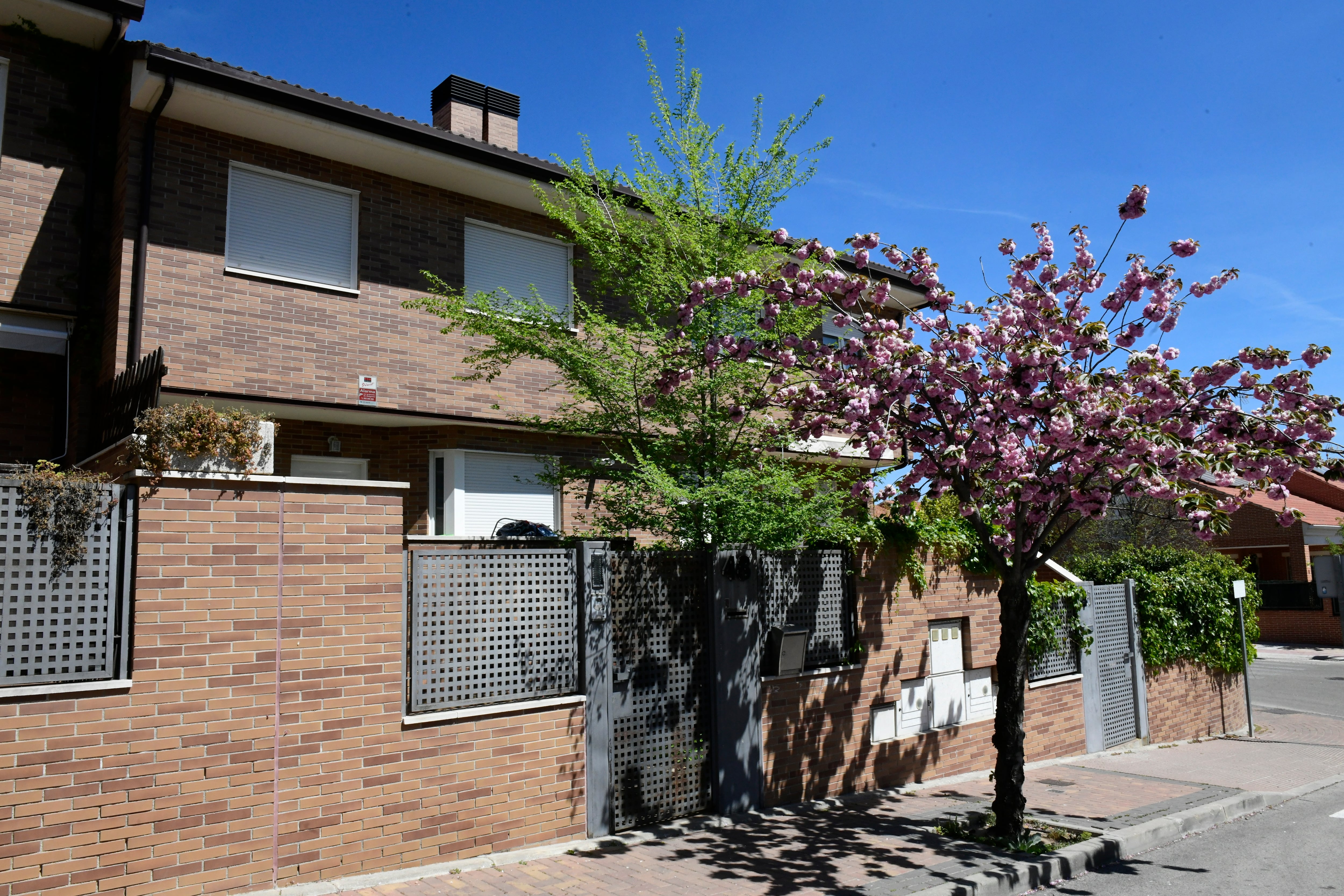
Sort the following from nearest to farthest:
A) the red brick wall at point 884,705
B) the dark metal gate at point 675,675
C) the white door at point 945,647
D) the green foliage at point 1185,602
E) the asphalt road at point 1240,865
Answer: the asphalt road at point 1240,865 → the dark metal gate at point 675,675 → the red brick wall at point 884,705 → the white door at point 945,647 → the green foliage at point 1185,602

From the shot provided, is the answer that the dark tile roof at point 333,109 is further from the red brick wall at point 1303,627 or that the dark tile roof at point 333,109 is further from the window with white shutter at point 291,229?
the red brick wall at point 1303,627

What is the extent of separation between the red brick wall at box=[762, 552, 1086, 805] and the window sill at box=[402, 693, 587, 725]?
227 cm

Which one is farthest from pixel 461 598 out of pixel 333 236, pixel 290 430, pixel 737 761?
pixel 333 236

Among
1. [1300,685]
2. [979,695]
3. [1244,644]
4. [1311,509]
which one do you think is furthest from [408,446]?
[1311,509]

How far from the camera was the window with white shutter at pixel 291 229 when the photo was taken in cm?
1056

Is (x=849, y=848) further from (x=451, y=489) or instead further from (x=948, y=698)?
(x=451, y=489)

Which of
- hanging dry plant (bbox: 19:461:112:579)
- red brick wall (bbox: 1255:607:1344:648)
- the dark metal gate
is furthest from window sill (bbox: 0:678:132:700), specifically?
red brick wall (bbox: 1255:607:1344:648)

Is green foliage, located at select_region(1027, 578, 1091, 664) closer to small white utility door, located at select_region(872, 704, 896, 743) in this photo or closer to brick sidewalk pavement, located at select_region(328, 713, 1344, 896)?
brick sidewalk pavement, located at select_region(328, 713, 1344, 896)

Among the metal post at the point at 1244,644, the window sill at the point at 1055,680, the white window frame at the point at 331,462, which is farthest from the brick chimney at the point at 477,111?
the metal post at the point at 1244,644

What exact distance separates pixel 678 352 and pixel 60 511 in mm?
5208

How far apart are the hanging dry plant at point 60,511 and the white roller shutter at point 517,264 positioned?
23.5ft

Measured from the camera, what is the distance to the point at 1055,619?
1217 cm

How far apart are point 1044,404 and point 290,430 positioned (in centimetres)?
869

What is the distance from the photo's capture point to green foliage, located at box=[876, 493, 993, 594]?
1015 cm
